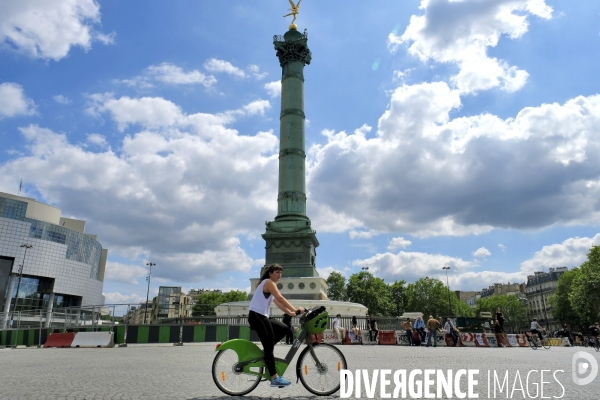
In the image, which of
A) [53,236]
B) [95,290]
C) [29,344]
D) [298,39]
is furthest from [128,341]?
[95,290]

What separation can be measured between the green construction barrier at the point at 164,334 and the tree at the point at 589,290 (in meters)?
53.2

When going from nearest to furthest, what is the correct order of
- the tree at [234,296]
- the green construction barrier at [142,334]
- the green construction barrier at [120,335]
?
1. the green construction barrier at [120,335]
2. the green construction barrier at [142,334]
3. the tree at [234,296]

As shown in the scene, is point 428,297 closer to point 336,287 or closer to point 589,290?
point 336,287

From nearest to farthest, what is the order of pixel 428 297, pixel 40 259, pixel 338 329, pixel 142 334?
pixel 142 334 → pixel 338 329 → pixel 40 259 → pixel 428 297

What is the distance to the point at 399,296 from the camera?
291 feet

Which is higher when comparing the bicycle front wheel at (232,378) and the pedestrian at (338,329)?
the pedestrian at (338,329)

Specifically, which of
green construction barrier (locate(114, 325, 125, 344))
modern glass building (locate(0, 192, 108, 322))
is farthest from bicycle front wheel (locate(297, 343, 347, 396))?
modern glass building (locate(0, 192, 108, 322))

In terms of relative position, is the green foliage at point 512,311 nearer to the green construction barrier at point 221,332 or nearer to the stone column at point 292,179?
the stone column at point 292,179

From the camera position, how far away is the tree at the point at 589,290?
54.4 meters

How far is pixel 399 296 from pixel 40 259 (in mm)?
65572

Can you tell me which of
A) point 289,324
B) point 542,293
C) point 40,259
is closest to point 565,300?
point 542,293

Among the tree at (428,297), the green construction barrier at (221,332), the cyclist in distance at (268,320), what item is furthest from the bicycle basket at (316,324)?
the tree at (428,297)

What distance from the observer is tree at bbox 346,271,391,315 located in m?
76.3

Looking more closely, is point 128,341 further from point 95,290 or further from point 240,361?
point 95,290
